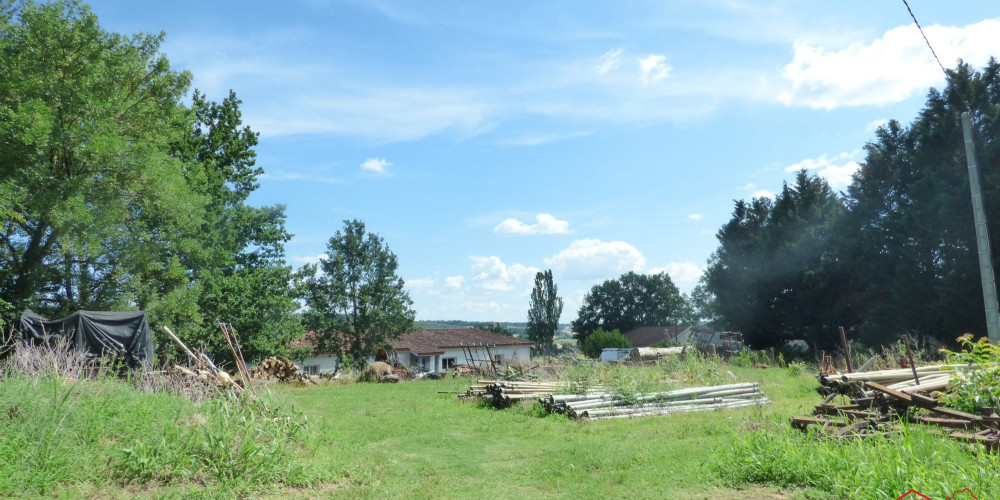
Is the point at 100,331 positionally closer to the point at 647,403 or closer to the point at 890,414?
the point at 647,403

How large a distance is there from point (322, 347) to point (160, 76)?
73.6 feet

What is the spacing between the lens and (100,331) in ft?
55.1

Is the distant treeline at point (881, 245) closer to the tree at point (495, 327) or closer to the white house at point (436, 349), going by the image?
the white house at point (436, 349)

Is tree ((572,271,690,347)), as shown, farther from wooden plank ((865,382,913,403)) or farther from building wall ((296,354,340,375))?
wooden plank ((865,382,913,403))

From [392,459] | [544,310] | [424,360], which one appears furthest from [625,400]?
[544,310]

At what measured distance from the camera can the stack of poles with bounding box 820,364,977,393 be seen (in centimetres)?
912

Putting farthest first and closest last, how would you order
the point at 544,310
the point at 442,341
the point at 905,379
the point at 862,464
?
the point at 544,310 → the point at 442,341 → the point at 905,379 → the point at 862,464

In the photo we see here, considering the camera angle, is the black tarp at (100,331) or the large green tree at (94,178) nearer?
the black tarp at (100,331)

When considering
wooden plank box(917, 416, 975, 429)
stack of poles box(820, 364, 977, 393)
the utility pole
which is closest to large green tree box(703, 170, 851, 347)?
the utility pole

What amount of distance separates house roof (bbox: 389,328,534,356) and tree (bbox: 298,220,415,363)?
265 inches

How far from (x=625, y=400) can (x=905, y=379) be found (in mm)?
5262

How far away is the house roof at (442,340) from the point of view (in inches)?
2042

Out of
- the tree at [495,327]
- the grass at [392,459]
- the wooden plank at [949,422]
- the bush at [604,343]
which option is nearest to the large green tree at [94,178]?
the grass at [392,459]

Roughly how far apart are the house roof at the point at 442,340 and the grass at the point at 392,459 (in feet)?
132
